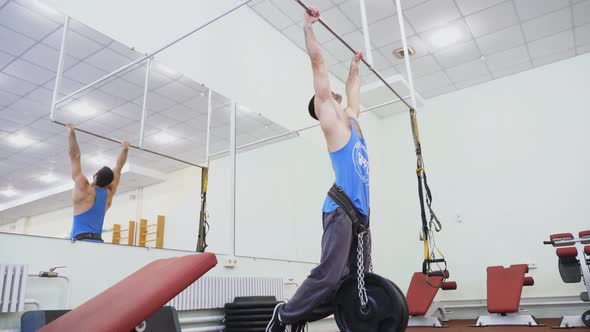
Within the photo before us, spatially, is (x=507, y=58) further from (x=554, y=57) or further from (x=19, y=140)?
(x=19, y=140)

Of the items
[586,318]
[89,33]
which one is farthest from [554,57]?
[89,33]

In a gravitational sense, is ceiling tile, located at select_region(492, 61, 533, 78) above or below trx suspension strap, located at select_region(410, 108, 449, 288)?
above

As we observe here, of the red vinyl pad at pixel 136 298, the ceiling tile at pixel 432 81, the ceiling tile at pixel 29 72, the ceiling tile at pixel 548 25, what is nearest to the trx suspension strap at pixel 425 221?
the red vinyl pad at pixel 136 298

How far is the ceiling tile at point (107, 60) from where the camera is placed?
10.3ft

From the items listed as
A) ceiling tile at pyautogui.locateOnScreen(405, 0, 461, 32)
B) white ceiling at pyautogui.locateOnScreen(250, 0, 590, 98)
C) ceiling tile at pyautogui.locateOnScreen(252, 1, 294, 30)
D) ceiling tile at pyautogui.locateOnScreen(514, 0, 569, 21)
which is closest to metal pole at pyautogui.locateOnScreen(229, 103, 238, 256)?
ceiling tile at pyautogui.locateOnScreen(252, 1, 294, 30)

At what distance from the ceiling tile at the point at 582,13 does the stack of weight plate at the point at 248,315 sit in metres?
5.30

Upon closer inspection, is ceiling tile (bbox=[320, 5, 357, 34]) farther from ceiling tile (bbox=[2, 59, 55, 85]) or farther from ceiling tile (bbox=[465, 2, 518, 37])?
ceiling tile (bbox=[2, 59, 55, 85])

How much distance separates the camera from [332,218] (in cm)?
191

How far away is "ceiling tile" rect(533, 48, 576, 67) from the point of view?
6101 mm

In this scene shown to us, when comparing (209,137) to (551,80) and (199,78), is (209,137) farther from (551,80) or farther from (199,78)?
(551,80)

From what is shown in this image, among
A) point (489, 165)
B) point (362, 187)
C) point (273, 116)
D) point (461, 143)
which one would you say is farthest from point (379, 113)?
point (362, 187)

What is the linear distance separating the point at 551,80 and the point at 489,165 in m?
1.57

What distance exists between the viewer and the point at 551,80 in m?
6.25

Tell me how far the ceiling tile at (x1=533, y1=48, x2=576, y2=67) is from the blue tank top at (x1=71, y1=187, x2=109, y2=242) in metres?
6.35
